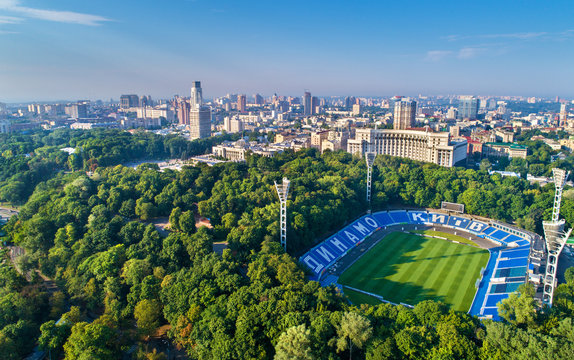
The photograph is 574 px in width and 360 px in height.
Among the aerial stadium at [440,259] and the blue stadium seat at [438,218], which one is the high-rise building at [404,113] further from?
the aerial stadium at [440,259]

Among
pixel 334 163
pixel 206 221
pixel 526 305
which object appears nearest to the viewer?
pixel 526 305

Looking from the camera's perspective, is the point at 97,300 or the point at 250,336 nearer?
the point at 250,336

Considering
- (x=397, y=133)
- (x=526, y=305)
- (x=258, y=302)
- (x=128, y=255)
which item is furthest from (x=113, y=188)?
(x=397, y=133)

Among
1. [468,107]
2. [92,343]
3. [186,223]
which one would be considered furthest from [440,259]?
[468,107]

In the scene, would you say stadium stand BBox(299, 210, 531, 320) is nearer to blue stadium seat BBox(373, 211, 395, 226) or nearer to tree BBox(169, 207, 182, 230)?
blue stadium seat BBox(373, 211, 395, 226)

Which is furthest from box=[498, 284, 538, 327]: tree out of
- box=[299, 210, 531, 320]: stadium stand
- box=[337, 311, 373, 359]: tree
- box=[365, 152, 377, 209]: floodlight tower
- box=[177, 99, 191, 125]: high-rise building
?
box=[177, 99, 191, 125]: high-rise building

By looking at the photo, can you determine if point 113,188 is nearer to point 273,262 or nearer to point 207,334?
point 273,262

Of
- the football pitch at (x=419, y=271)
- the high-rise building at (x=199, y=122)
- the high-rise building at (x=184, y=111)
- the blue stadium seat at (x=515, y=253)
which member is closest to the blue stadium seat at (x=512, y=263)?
the blue stadium seat at (x=515, y=253)
